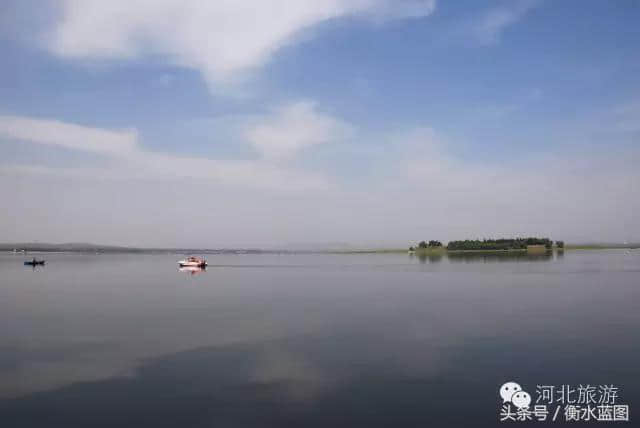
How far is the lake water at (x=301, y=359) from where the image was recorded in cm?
1781

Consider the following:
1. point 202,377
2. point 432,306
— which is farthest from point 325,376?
point 432,306

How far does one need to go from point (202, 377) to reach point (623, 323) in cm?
3193

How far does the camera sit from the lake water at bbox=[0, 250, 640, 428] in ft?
58.4

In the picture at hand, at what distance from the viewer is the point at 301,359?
82.5ft

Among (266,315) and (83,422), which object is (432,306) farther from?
(83,422)

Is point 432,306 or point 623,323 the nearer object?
point 623,323

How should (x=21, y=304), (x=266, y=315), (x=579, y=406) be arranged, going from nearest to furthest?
(x=579, y=406)
(x=266, y=315)
(x=21, y=304)

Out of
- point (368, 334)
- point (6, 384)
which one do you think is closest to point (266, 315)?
point (368, 334)

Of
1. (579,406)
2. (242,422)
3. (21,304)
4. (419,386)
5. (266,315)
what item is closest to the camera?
(242,422)

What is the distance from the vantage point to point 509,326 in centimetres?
3431

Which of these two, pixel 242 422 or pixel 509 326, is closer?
pixel 242 422

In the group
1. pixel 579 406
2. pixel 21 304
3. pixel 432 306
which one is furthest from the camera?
pixel 21 304

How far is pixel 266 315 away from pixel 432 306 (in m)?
16.5

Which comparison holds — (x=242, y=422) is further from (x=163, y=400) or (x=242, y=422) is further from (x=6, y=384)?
(x=6, y=384)
